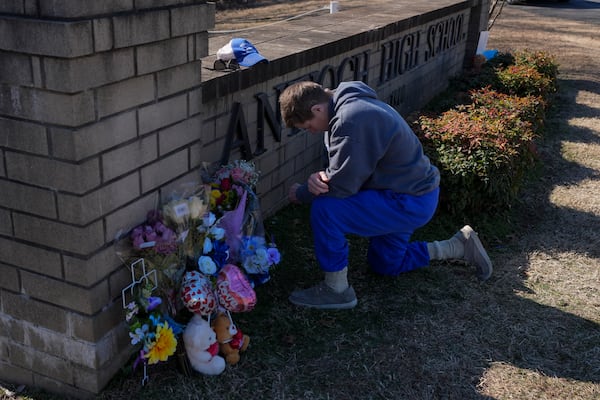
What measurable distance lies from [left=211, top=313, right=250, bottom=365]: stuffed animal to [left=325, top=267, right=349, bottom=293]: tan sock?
2.42 ft

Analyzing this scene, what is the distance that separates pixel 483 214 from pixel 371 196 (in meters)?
2.03

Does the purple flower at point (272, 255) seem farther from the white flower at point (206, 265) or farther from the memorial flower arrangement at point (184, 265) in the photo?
the white flower at point (206, 265)

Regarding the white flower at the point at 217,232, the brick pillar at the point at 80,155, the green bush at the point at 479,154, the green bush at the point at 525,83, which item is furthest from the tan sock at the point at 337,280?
the green bush at the point at 525,83

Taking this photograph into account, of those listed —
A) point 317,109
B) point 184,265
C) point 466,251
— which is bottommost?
point 466,251

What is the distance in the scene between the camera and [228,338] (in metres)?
3.17

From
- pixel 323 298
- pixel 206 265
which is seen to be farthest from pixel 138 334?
pixel 323 298

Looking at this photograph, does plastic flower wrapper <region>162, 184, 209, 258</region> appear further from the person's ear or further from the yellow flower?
the person's ear

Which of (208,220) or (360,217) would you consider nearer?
(208,220)

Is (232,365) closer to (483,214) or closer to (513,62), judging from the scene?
(483,214)

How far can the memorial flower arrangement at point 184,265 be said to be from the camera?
2885 mm

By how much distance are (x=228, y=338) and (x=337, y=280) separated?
0.88 meters

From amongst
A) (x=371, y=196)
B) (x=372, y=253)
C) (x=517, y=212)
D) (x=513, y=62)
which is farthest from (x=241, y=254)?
(x=513, y=62)

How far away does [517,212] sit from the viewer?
5.62 meters

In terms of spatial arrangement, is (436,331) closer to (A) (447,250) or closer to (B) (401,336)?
(B) (401,336)
